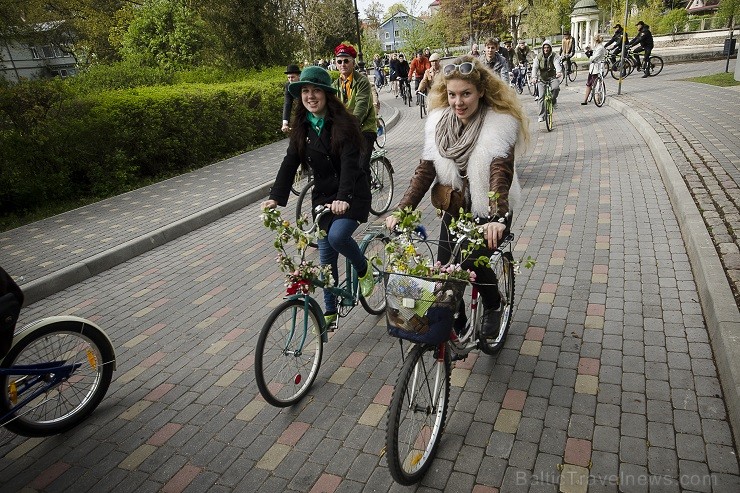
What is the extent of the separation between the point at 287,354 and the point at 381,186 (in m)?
4.71

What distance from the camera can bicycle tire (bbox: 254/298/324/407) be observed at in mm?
3248

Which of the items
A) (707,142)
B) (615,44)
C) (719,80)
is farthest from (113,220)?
(615,44)

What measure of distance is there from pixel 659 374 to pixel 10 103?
33.2 feet

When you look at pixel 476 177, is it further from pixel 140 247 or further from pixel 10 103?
pixel 10 103

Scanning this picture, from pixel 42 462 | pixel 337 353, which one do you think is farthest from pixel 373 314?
pixel 42 462

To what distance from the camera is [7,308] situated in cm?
303

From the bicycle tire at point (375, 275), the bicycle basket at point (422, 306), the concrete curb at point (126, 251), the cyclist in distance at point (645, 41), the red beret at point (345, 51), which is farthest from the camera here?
the cyclist in distance at point (645, 41)

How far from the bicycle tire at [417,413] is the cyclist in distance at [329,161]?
1.34 meters

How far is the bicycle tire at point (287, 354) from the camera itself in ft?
10.7

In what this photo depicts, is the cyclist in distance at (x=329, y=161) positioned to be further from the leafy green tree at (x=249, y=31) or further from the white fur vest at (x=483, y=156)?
the leafy green tree at (x=249, y=31)

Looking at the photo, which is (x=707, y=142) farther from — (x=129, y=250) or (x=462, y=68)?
(x=129, y=250)

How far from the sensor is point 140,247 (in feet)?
22.6

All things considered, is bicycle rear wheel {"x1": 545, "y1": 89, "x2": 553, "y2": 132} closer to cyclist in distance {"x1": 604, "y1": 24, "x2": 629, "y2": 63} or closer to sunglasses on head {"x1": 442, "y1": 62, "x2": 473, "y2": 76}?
sunglasses on head {"x1": 442, "y1": 62, "x2": 473, "y2": 76}

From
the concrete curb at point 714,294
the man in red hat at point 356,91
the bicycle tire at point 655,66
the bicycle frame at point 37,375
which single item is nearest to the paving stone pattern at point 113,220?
the bicycle frame at point 37,375
